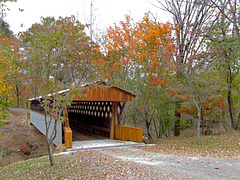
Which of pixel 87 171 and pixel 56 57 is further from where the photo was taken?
pixel 56 57

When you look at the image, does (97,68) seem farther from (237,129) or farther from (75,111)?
(75,111)

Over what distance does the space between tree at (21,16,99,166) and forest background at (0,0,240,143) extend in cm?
3

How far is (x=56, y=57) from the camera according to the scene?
593 centimetres

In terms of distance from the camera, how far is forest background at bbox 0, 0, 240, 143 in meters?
5.85

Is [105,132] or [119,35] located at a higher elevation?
[119,35]

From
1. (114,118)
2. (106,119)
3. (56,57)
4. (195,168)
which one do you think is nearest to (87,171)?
(195,168)

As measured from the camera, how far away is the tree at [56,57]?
5.60 m

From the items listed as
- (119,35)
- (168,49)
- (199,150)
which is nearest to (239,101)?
(168,49)

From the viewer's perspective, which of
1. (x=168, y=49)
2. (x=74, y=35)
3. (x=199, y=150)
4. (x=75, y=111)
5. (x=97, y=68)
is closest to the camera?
(x=74, y=35)

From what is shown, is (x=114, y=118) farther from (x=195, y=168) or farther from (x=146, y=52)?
(x=195, y=168)

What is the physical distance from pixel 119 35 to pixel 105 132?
583cm

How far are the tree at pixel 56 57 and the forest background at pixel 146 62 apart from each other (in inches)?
1.0

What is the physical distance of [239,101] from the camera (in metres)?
14.3

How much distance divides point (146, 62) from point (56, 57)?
251 inches
